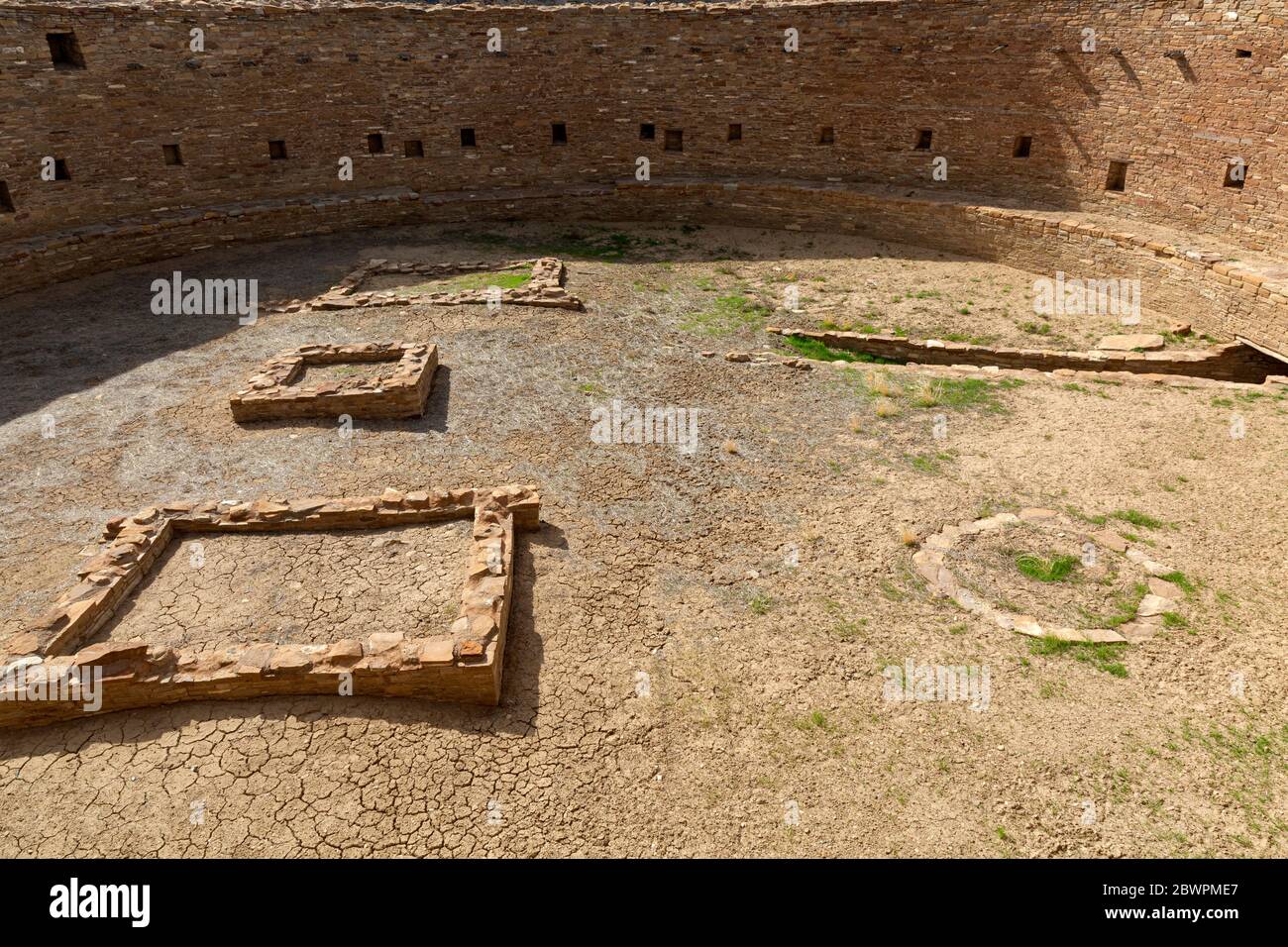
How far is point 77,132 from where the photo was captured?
15773mm

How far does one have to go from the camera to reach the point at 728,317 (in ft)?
46.9

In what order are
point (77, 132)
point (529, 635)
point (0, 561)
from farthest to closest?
point (77, 132)
point (0, 561)
point (529, 635)

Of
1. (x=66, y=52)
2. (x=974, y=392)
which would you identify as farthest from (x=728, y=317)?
(x=66, y=52)

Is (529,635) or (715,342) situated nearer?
(529,635)

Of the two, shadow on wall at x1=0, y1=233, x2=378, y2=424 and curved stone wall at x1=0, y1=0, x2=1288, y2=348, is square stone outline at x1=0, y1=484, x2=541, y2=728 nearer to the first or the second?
shadow on wall at x1=0, y1=233, x2=378, y2=424

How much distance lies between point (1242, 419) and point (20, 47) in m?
21.3

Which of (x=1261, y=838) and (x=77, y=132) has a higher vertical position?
(x=77, y=132)

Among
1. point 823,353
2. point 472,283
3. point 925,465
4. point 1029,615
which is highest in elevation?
point 472,283

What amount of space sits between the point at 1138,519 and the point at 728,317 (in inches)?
298

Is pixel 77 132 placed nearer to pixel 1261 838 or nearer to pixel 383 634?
pixel 383 634

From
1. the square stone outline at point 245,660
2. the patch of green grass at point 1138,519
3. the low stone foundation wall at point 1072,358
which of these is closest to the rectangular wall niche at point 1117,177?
the low stone foundation wall at point 1072,358

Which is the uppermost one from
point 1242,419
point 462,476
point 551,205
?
point 551,205

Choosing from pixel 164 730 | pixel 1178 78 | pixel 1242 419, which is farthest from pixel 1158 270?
pixel 164 730

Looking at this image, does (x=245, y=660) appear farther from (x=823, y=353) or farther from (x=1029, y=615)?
(x=823, y=353)
